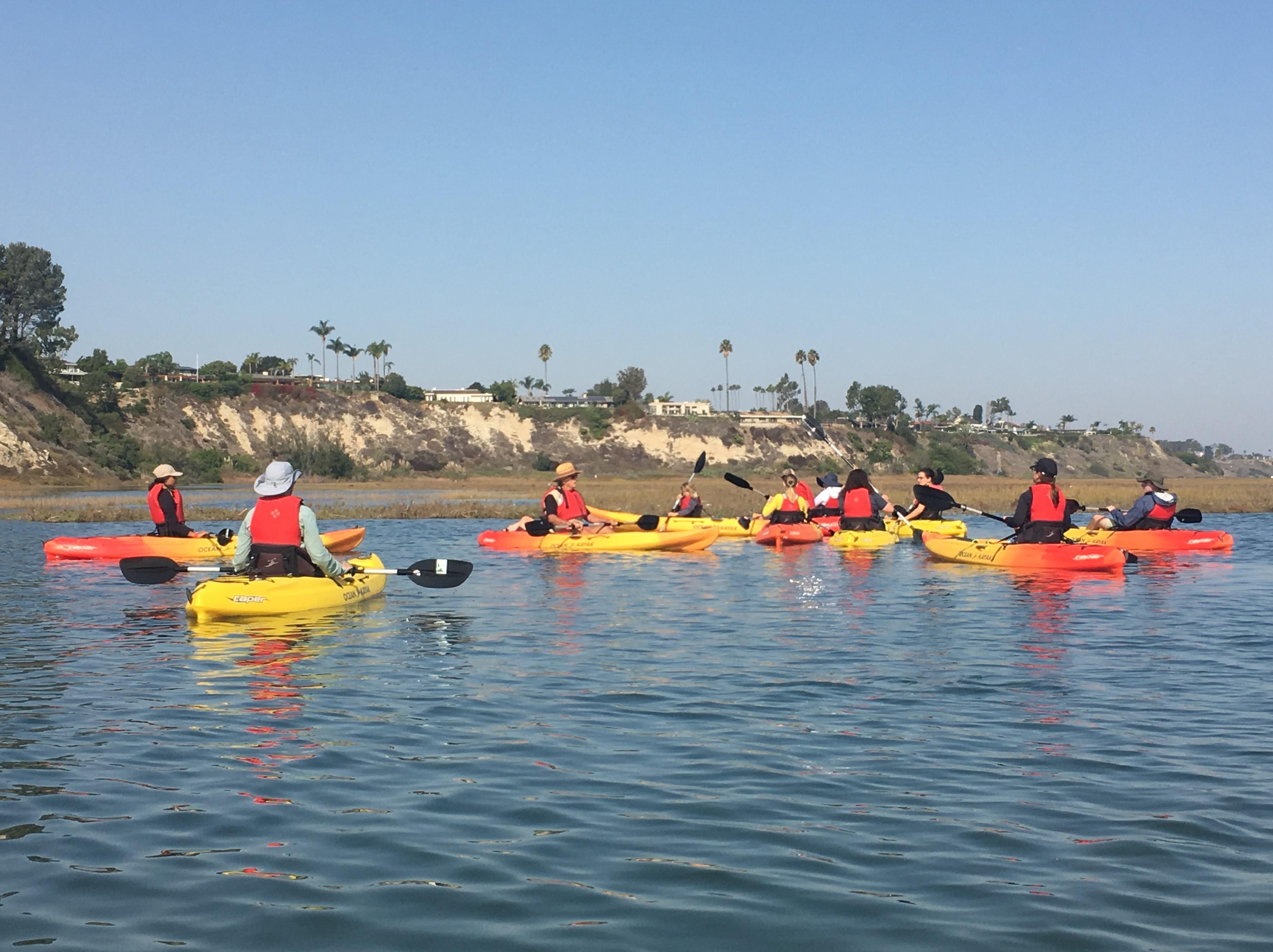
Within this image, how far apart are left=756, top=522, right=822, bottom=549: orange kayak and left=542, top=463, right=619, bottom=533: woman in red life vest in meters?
3.19

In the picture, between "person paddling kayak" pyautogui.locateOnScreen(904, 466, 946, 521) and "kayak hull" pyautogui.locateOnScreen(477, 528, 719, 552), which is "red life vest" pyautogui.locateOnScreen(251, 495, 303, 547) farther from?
"person paddling kayak" pyautogui.locateOnScreen(904, 466, 946, 521)

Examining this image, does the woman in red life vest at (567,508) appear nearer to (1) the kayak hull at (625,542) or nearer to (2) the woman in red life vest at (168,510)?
(1) the kayak hull at (625,542)

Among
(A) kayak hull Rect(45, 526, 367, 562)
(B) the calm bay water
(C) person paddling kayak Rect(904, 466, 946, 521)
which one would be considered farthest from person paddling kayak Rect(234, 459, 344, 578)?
(C) person paddling kayak Rect(904, 466, 946, 521)

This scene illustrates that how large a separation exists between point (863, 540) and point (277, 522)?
550 inches

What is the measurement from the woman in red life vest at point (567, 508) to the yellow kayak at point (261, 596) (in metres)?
9.94

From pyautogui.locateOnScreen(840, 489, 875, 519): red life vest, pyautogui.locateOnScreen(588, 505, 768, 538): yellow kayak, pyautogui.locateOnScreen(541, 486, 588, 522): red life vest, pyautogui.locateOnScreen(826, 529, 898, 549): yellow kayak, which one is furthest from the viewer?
pyautogui.locateOnScreen(840, 489, 875, 519): red life vest

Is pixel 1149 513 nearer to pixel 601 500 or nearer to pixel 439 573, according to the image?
pixel 439 573

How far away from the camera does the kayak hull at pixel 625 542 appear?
2461 centimetres

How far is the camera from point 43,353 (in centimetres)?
9588

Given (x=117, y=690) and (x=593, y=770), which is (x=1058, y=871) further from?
(x=117, y=690)

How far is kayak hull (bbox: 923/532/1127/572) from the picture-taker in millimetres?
20016

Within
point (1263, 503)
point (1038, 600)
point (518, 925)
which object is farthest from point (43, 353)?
point (518, 925)

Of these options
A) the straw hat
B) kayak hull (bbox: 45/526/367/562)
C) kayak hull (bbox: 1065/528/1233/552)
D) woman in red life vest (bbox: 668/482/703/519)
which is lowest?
kayak hull (bbox: 1065/528/1233/552)

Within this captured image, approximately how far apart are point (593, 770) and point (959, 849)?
95.5 inches
